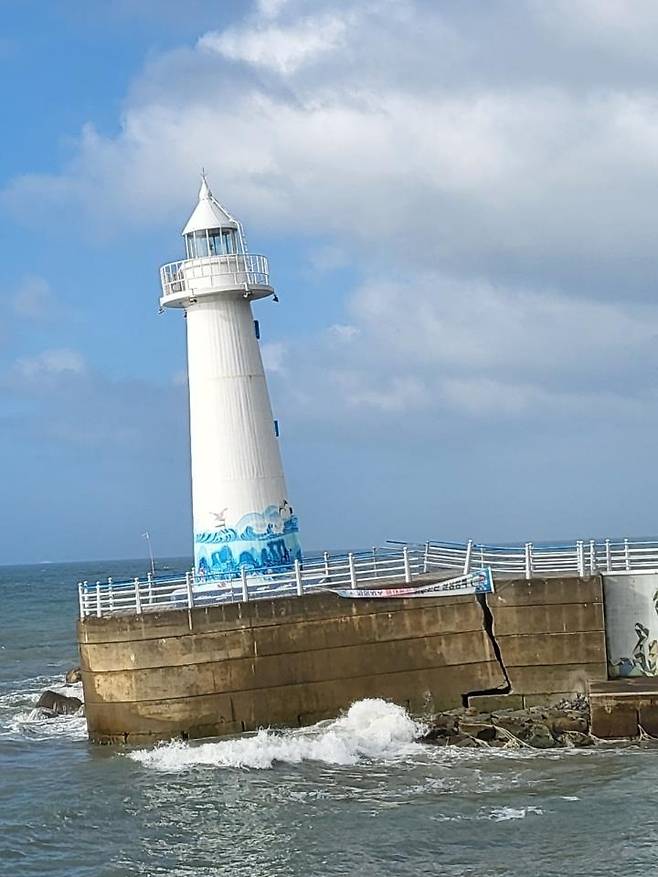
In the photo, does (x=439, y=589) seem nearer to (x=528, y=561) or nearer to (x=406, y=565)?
(x=406, y=565)

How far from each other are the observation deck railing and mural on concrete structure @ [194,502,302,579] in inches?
16.9

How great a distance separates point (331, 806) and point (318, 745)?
314 cm

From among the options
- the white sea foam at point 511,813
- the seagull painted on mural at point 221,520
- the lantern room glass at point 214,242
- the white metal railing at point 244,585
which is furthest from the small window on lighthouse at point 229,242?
the white sea foam at point 511,813

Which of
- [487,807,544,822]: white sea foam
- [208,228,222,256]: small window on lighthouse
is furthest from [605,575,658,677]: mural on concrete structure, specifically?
[208,228,222,256]: small window on lighthouse

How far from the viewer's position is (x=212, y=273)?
26484 mm

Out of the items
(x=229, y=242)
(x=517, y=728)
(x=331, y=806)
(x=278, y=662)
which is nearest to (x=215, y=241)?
(x=229, y=242)

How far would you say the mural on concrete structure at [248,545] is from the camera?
2581cm

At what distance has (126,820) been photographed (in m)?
18.4

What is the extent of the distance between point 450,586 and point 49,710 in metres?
10.9

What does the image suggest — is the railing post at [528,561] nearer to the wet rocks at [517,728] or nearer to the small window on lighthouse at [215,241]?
the wet rocks at [517,728]

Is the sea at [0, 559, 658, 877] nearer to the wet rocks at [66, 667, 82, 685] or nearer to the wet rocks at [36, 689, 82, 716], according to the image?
the wet rocks at [36, 689, 82, 716]

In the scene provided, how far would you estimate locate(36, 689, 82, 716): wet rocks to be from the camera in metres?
28.2

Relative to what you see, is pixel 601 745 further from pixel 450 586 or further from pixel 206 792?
pixel 206 792

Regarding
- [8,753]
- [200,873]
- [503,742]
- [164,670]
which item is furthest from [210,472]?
[200,873]
